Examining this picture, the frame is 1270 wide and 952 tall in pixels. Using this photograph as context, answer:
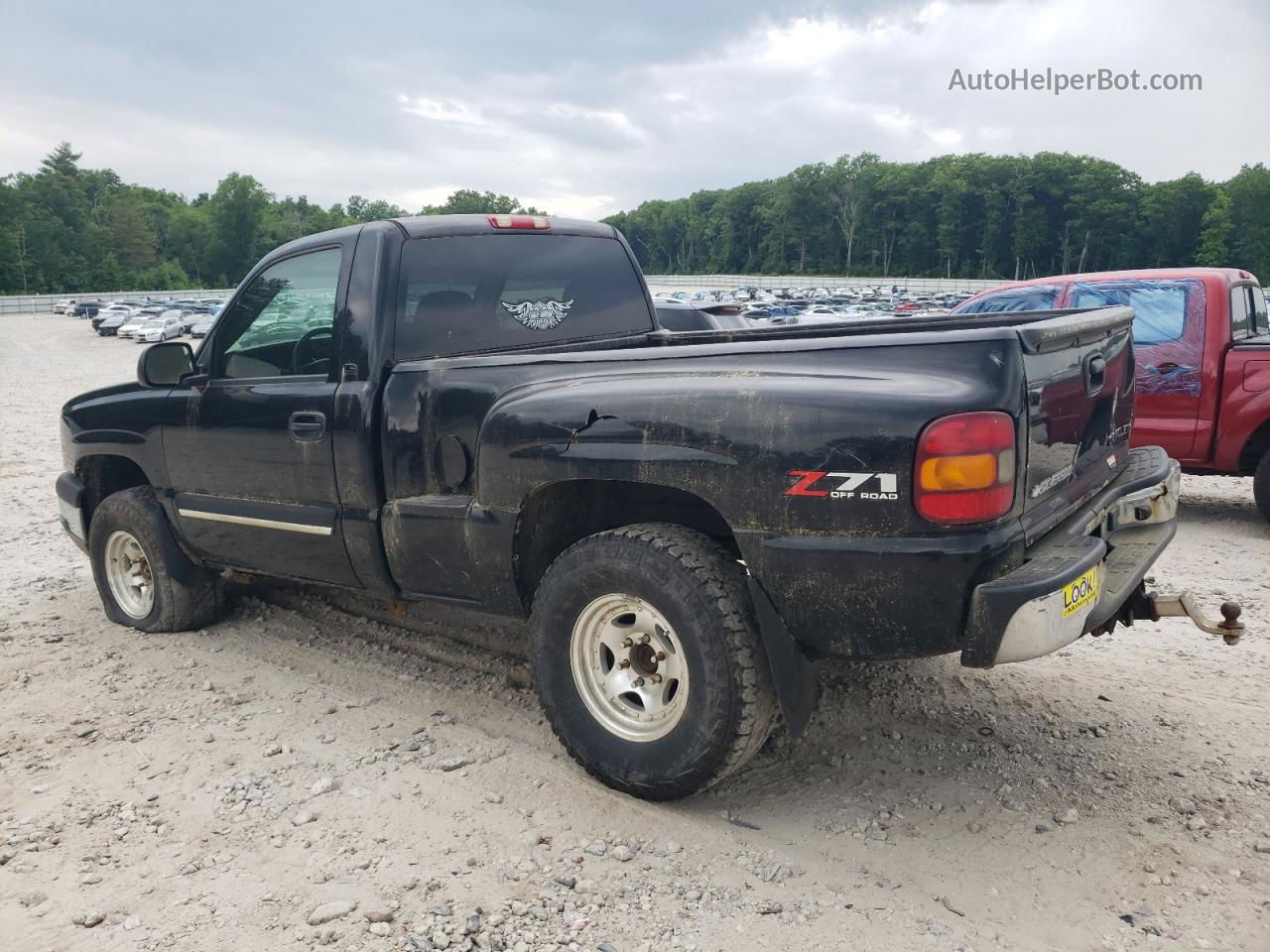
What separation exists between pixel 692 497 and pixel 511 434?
66cm

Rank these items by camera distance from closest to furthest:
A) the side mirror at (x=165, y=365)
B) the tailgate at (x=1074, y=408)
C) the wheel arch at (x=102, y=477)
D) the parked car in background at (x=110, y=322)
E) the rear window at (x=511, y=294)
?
1. the tailgate at (x=1074, y=408)
2. the rear window at (x=511, y=294)
3. the side mirror at (x=165, y=365)
4. the wheel arch at (x=102, y=477)
5. the parked car in background at (x=110, y=322)

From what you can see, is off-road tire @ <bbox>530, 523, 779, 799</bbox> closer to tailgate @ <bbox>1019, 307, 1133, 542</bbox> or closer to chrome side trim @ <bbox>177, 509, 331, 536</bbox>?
tailgate @ <bbox>1019, 307, 1133, 542</bbox>

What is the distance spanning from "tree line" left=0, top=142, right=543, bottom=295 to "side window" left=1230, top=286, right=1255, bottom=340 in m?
98.4

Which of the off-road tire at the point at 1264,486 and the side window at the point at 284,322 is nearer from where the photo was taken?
the side window at the point at 284,322

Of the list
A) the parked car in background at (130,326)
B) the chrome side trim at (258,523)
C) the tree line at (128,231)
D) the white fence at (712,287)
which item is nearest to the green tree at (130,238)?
the tree line at (128,231)

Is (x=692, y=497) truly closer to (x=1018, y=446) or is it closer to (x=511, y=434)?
(x=511, y=434)

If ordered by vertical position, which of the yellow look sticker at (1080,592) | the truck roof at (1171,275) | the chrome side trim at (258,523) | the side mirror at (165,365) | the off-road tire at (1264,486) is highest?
the truck roof at (1171,275)

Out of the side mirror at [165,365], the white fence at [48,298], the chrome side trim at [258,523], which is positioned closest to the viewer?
the chrome side trim at [258,523]

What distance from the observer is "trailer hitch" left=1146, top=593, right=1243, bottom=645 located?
3180mm

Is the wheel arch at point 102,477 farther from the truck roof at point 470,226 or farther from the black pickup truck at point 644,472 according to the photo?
the truck roof at point 470,226

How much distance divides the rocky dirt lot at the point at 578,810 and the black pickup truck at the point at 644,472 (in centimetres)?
39

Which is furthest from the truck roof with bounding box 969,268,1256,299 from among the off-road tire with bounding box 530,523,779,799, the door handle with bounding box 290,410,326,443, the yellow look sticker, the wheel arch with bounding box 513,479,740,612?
the door handle with bounding box 290,410,326,443

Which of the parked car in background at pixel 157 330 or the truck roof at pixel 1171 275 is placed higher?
the truck roof at pixel 1171 275

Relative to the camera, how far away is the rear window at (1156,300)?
23.5 feet
